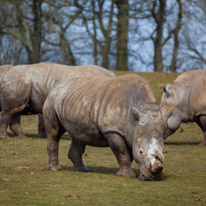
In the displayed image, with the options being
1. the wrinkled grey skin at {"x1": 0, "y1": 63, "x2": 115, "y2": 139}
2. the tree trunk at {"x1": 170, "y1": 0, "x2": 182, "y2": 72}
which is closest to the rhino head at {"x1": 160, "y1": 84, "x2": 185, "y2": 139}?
the wrinkled grey skin at {"x1": 0, "y1": 63, "x2": 115, "y2": 139}

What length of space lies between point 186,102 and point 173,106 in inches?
14.0

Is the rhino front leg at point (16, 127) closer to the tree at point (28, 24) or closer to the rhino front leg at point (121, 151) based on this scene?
the rhino front leg at point (121, 151)

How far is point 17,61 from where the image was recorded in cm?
3966

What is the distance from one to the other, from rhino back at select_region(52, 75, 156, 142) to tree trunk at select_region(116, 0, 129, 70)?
64.1 ft

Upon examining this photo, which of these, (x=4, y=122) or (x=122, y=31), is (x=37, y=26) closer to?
(x=122, y=31)

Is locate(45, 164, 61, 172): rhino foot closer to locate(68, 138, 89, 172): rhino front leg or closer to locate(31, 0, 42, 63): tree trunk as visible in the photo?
locate(68, 138, 89, 172): rhino front leg

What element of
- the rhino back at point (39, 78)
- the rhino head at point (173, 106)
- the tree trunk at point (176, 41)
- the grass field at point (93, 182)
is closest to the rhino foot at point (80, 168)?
the grass field at point (93, 182)

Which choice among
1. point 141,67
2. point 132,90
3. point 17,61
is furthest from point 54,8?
point 132,90

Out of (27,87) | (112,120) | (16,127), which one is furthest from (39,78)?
(112,120)

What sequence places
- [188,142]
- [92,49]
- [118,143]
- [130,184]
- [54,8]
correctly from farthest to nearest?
[92,49]
[54,8]
[188,142]
[118,143]
[130,184]

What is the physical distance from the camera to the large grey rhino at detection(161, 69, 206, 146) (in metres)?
14.0

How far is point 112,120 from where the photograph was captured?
822 centimetres

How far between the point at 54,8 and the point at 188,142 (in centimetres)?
1568

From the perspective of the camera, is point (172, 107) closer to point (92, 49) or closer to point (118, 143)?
point (118, 143)
